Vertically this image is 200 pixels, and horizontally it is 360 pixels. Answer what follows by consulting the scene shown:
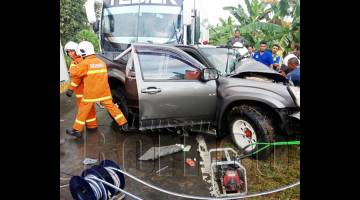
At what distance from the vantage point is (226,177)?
9.28 ft

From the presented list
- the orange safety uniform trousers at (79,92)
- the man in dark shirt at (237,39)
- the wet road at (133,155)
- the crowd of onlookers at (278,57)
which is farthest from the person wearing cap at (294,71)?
the orange safety uniform trousers at (79,92)

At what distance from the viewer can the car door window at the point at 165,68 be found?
351cm

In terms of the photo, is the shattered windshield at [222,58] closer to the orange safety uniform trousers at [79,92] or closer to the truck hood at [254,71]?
the truck hood at [254,71]

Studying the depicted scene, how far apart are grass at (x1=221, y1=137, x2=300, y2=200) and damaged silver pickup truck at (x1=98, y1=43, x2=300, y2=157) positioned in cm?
13

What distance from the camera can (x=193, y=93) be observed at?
3.60 meters

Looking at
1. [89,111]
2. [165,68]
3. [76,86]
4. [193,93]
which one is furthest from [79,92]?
[193,93]

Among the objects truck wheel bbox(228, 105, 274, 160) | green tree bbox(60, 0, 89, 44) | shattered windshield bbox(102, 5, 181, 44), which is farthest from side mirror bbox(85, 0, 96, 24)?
truck wheel bbox(228, 105, 274, 160)

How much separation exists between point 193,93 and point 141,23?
984mm

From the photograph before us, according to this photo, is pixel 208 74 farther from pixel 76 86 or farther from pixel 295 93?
pixel 76 86

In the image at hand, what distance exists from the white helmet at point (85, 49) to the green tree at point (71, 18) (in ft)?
0.45

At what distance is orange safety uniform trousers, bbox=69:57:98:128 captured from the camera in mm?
3483

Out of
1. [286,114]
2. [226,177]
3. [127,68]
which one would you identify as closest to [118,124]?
[127,68]

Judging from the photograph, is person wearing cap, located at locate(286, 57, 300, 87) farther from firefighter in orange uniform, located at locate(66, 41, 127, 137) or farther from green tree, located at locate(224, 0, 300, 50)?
firefighter in orange uniform, located at locate(66, 41, 127, 137)
